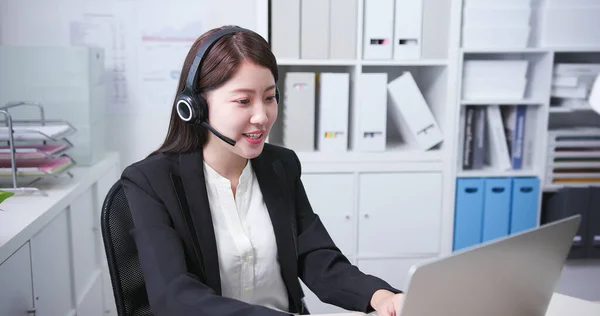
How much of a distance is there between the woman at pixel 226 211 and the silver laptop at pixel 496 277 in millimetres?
243

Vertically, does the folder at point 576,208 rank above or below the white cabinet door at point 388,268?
above

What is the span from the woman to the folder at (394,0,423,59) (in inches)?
52.1

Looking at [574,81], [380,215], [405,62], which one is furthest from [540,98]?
[380,215]

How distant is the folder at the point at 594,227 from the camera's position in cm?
256

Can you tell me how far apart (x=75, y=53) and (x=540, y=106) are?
2.01m

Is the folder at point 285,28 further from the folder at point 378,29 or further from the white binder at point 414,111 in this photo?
the white binder at point 414,111

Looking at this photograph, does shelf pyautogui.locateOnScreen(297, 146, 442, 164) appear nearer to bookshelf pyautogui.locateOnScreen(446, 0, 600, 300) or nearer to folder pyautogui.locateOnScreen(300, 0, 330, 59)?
bookshelf pyautogui.locateOnScreen(446, 0, 600, 300)

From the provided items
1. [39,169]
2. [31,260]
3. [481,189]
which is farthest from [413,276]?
[481,189]

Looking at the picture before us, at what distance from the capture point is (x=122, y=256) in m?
1.19

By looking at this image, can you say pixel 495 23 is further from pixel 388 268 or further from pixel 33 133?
pixel 33 133

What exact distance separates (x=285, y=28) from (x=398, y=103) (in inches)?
23.7

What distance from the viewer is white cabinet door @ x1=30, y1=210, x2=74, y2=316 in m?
1.60

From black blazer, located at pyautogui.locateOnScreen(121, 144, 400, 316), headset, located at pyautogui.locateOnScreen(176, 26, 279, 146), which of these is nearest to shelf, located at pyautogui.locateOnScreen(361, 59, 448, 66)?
black blazer, located at pyautogui.locateOnScreen(121, 144, 400, 316)

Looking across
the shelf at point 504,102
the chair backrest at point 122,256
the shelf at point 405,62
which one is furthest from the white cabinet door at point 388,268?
the chair backrest at point 122,256
